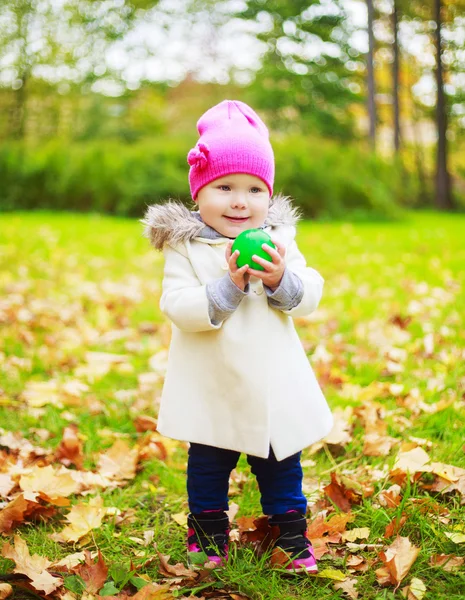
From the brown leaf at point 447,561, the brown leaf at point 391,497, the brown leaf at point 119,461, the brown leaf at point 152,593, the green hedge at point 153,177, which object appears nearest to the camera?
the brown leaf at point 152,593

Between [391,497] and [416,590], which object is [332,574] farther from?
[391,497]

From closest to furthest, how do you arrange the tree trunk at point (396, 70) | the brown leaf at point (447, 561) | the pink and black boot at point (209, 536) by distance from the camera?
the brown leaf at point (447, 561) → the pink and black boot at point (209, 536) → the tree trunk at point (396, 70)

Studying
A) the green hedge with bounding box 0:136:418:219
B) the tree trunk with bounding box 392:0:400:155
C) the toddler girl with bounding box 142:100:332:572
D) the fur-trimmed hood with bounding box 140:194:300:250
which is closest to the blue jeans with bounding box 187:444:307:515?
the toddler girl with bounding box 142:100:332:572

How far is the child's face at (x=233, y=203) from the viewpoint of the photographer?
1874 millimetres

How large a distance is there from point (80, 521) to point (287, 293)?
104 centimetres

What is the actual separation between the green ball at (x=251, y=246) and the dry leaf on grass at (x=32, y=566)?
1003mm

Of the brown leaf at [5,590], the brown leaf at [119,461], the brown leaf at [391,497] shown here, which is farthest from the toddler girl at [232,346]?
the brown leaf at [119,461]

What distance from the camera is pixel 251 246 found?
1.74 metres

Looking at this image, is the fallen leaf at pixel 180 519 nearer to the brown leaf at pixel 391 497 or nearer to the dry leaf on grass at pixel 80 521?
the dry leaf on grass at pixel 80 521

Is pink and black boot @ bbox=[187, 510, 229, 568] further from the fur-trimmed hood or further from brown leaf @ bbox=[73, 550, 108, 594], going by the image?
the fur-trimmed hood

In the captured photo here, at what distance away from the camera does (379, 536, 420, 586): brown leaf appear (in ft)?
5.86

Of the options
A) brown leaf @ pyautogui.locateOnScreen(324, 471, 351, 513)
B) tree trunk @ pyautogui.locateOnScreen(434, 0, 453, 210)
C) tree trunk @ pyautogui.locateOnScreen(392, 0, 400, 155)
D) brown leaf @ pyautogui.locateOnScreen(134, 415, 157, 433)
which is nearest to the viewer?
brown leaf @ pyautogui.locateOnScreen(324, 471, 351, 513)

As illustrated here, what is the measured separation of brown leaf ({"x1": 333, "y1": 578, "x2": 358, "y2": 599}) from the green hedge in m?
10.4

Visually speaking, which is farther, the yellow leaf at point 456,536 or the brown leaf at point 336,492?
the brown leaf at point 336,492
